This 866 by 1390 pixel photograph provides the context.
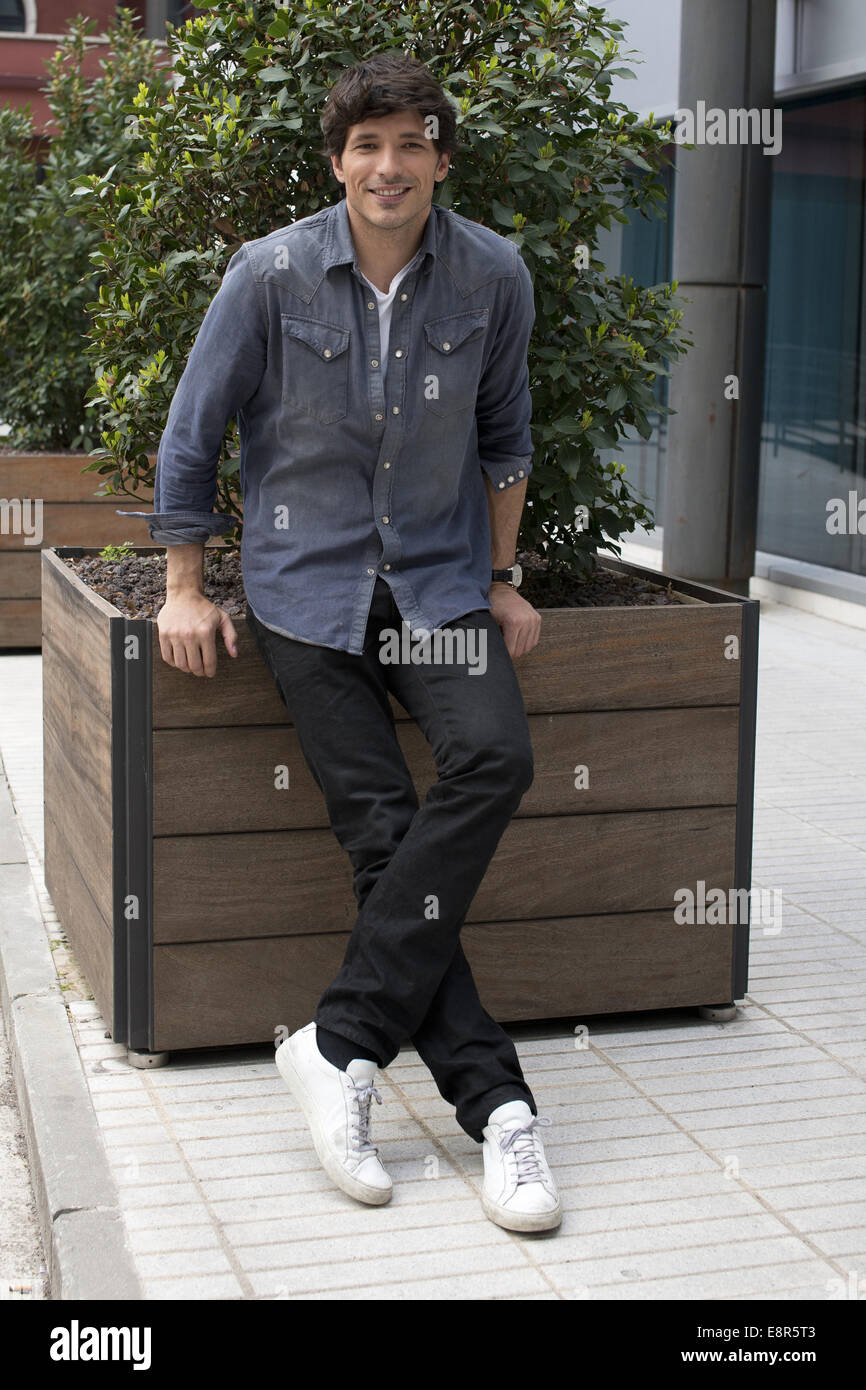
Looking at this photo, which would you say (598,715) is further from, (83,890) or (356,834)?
(83,890)

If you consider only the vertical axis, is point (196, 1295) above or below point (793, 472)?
below

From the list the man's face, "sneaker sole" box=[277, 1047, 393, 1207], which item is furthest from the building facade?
"sneaker sole" box=[277, 1047, 393, 1207]

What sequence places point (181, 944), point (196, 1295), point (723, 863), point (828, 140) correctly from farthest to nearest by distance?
point (828, 140), point (723, 863), point (181, 944), point (196, 1295)

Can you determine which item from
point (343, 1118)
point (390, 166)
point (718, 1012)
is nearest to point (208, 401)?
point (390, 166)

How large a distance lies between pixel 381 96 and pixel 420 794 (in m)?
1.43

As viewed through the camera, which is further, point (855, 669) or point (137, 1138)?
point (855, 669)

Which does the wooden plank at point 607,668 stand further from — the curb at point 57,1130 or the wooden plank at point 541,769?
the curb at point 57,1130

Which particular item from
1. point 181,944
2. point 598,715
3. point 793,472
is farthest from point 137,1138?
point 793,472

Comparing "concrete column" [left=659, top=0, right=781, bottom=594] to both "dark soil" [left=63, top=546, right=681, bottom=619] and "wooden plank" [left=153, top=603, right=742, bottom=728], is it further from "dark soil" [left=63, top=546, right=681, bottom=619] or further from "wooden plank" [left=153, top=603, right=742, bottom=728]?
"wooden plank" [left=153, top=603, right=742, bottom=728]

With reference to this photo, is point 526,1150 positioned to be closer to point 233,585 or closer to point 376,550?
point 376,550

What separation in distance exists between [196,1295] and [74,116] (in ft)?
26.0

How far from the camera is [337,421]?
133 inches

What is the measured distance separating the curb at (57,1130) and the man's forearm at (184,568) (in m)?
1.04

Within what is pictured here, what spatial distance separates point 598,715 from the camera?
12.5 feet
